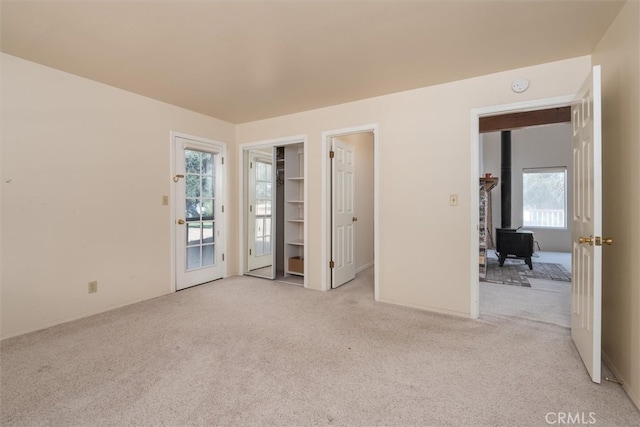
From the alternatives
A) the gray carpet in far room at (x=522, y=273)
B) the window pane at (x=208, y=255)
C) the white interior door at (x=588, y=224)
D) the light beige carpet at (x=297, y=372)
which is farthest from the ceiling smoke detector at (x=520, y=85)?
the window pane at (x=208, y=255)

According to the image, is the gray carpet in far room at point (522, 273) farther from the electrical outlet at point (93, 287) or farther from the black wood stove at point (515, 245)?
the electrical outlet at point (93, 287)

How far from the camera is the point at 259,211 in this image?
4.97 metres

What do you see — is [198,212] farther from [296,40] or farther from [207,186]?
[296,40]

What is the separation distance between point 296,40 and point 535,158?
767cm

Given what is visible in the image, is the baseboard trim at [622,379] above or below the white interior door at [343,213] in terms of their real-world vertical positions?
below

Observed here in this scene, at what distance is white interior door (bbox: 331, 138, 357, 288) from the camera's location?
394 centimetres

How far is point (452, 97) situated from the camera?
118 inches

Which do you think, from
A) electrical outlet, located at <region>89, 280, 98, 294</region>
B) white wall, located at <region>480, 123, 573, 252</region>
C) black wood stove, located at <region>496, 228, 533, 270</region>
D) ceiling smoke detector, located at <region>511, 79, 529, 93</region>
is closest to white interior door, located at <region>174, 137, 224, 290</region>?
electrical outlet, located at <region>89, 280, 98, 294</region>

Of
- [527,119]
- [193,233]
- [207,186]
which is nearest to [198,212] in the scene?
[193,233]

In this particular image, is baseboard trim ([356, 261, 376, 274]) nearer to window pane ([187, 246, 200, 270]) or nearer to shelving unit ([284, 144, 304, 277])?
shelving unit ([284, 144, 304, 277])

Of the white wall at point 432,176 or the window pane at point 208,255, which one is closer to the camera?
the white wall at point 432,176

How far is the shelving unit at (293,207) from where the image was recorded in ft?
15.1

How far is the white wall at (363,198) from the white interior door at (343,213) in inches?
13.7

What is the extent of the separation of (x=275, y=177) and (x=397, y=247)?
209 cm
